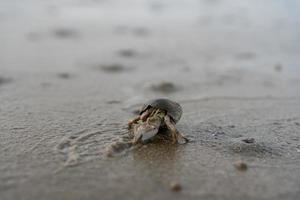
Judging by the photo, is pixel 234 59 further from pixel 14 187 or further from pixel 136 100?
pixel 14 187

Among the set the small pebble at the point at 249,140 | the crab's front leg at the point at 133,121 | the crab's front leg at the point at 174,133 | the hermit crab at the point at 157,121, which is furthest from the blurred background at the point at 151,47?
the small pebble at the point at 249,140

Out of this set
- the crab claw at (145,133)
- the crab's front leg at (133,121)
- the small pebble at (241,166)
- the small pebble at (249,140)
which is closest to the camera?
the small pebble at (241,166)

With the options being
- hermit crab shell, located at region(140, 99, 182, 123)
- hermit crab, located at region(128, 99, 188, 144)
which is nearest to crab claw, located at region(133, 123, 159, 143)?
hermit crab, located at region(128, 99, 188, 144)

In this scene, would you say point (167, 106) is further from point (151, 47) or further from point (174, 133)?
point (151, 47)

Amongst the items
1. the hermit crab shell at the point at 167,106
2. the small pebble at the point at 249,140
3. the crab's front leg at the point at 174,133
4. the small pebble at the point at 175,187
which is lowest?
the small pebble at the point at 175,187

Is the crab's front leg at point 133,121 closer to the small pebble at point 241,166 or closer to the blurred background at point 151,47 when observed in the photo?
the small pebble at point 241,166

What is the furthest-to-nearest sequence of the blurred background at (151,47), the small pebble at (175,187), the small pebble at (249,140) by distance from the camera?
1. the blurred background at (151,47)
2. the small pebble at (249,140)
3. the small pebble at (175,187)

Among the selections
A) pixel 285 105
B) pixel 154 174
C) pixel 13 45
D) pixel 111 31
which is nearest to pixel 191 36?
pixel 111 31
